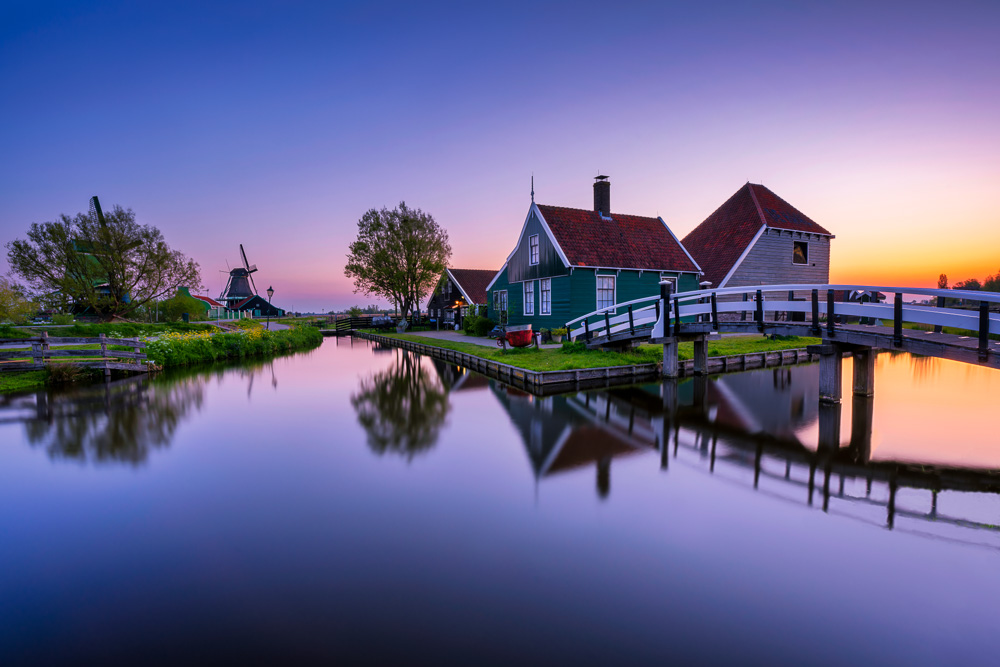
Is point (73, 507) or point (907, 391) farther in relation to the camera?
point (907, 391)

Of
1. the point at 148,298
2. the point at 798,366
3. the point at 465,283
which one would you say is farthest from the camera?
the point at 465,283

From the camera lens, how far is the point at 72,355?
16453 millimetres

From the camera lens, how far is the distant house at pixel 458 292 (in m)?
36.9

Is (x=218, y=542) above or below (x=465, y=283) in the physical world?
below

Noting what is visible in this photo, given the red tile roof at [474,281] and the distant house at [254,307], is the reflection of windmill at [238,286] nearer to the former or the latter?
the distant house at [254,307]

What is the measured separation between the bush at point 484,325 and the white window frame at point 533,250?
6288mm

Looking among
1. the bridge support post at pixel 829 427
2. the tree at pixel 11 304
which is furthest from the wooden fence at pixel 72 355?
the bridge support post at pixel 829 427

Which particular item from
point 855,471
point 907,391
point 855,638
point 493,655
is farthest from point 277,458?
point 907,391

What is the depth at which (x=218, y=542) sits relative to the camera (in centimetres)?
518

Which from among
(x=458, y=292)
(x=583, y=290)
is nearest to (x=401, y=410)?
(x=583, y=290)

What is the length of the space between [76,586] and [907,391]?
1783cm

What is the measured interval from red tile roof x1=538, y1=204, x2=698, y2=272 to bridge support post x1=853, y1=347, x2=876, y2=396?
1055cm

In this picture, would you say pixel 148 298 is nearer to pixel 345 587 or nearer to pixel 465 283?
pixel 465 283

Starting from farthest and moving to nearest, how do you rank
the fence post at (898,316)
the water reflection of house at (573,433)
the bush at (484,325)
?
the bush at (484,325) → the fence post at (898,316) → the water reflection of house at (573,433)
